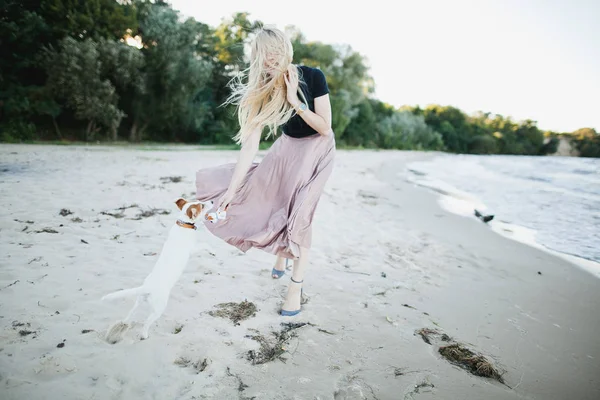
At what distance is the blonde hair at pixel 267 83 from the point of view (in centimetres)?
220

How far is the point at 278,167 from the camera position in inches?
100

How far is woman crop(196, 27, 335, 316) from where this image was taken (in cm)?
226

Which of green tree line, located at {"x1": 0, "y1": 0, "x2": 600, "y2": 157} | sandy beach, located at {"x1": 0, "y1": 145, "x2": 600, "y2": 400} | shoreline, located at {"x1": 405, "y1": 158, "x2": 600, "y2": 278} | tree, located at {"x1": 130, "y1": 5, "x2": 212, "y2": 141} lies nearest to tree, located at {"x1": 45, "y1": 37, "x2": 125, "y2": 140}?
green tree line, located at {"x1": 0, "y1": 0, "x2": 600, "y2": 157}

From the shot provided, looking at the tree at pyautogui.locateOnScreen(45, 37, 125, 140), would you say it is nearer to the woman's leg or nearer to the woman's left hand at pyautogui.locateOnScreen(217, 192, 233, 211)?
the woman's left hand at pyautogui.locateOnScreen(217, 192, 233, 211)

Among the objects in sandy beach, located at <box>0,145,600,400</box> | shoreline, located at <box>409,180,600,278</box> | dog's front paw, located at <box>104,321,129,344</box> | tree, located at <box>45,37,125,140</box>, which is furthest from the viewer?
tree, located at <box>45,37,125,140</box>

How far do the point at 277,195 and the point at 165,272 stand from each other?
39.8 inches

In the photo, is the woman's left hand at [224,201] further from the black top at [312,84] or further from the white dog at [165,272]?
the black top at [312,84]

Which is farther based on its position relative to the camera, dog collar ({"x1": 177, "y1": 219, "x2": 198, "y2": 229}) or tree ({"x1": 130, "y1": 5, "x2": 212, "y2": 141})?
tree ({"x1": 130, "y1": 5, "x2": 212, "y2": 141})

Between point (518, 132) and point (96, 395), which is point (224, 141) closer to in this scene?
point (96, 395)

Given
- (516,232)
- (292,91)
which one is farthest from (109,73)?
(516,232)

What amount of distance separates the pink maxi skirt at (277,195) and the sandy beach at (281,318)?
545 millimetres

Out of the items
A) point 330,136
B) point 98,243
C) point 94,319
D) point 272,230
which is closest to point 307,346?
point 272,230

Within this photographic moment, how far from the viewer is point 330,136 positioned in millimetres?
2535

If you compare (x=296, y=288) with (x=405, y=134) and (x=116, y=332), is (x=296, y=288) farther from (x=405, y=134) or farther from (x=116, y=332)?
Answer: (x=405, y=134)
